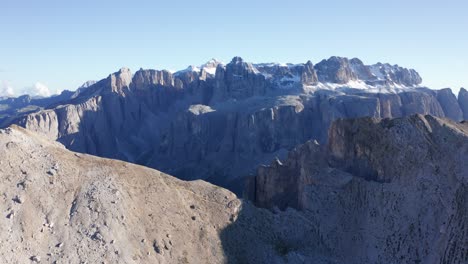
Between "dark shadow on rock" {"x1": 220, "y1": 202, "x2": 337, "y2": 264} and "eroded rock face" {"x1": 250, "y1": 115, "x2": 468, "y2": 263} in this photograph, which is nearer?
"eroded rock face" {"x1": 250, "y1": 115, "x2": 468, "y2": 263}

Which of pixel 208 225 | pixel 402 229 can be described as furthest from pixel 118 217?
pixel 402 229

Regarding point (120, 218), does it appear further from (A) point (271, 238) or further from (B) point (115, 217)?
(A) point (271, 238)

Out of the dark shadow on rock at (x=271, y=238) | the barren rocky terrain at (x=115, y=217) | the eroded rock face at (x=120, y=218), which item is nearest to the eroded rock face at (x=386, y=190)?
the dark shadow on rock at (x=271, y=238)

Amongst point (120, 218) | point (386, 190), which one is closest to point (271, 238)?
point (386, 190)

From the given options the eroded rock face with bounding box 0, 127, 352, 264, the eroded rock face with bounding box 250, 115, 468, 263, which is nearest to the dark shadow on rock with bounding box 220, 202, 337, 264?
the eroded rock face with bounding box 0, 127, 352, 264

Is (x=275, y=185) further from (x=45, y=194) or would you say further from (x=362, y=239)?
(x=45, y=194)

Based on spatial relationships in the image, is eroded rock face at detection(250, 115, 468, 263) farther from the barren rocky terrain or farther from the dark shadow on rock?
the barren rocky terrain

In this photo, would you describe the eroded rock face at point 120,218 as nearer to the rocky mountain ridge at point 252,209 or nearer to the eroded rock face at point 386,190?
the rocky mountain ridge at point 252,209

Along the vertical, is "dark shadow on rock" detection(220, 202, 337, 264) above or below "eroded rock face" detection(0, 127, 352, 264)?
below
